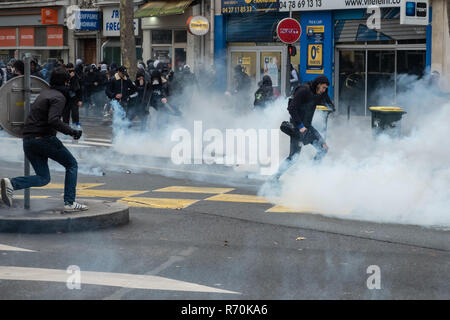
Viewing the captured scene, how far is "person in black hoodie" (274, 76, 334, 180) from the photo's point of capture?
10.4 metres

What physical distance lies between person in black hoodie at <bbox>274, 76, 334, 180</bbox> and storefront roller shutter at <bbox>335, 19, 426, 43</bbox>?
37.3 feet

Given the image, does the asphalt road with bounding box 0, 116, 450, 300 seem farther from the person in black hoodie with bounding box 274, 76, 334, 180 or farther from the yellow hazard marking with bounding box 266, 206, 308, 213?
the person in black hoodie with bounding box 274, 76, 334, 180

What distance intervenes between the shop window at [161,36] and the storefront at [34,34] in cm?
694

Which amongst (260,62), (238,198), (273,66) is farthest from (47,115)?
(260,62)

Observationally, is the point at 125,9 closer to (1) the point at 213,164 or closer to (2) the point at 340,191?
(1) the point at 213,164

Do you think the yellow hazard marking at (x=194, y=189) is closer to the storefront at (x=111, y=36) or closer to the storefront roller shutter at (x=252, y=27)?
the storefront roller shutter at (x=252, y=27)

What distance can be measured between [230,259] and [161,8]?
23490 millimetres

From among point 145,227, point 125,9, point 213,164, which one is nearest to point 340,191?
point 145,227

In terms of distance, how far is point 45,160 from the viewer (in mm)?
8297

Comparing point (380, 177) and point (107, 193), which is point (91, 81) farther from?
point (380, 177)

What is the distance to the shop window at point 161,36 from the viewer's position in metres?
30.6

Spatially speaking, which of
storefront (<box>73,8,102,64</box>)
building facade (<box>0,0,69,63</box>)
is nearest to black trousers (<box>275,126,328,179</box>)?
storefront (<box>73,8,102,64</box>)

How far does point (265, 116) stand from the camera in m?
16.8

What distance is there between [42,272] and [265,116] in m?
11.0
